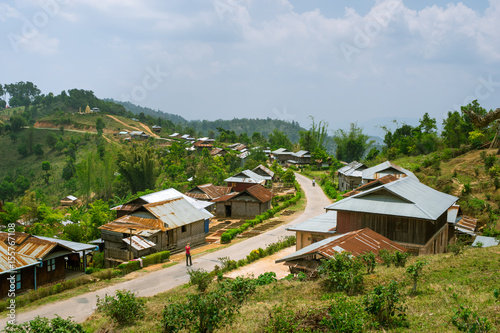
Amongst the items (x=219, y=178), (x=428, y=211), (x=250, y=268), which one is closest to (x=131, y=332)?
(x=250, y=268)

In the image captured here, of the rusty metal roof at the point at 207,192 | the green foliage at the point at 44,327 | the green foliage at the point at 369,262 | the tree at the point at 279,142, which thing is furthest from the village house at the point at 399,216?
the tree at the point at 279,142

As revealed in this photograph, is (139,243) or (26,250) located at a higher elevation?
(26,250)

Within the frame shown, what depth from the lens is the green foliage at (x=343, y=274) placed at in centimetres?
1149

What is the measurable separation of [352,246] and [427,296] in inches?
203

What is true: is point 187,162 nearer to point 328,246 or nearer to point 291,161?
point 291,161

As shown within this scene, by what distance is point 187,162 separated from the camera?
6894 centimetres

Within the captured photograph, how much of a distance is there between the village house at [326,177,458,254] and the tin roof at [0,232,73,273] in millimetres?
14805

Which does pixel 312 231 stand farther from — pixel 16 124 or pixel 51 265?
pixel 16 124

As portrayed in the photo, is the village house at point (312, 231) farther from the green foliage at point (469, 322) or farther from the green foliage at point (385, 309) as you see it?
the green foliage at point (469, 322)

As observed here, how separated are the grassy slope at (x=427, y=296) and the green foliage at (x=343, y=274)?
0.39m

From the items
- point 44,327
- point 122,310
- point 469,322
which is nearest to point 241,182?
point 122,310

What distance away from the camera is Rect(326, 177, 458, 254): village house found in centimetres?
1867

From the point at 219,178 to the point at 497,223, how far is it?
4165 cm

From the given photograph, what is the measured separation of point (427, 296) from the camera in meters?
10.6
